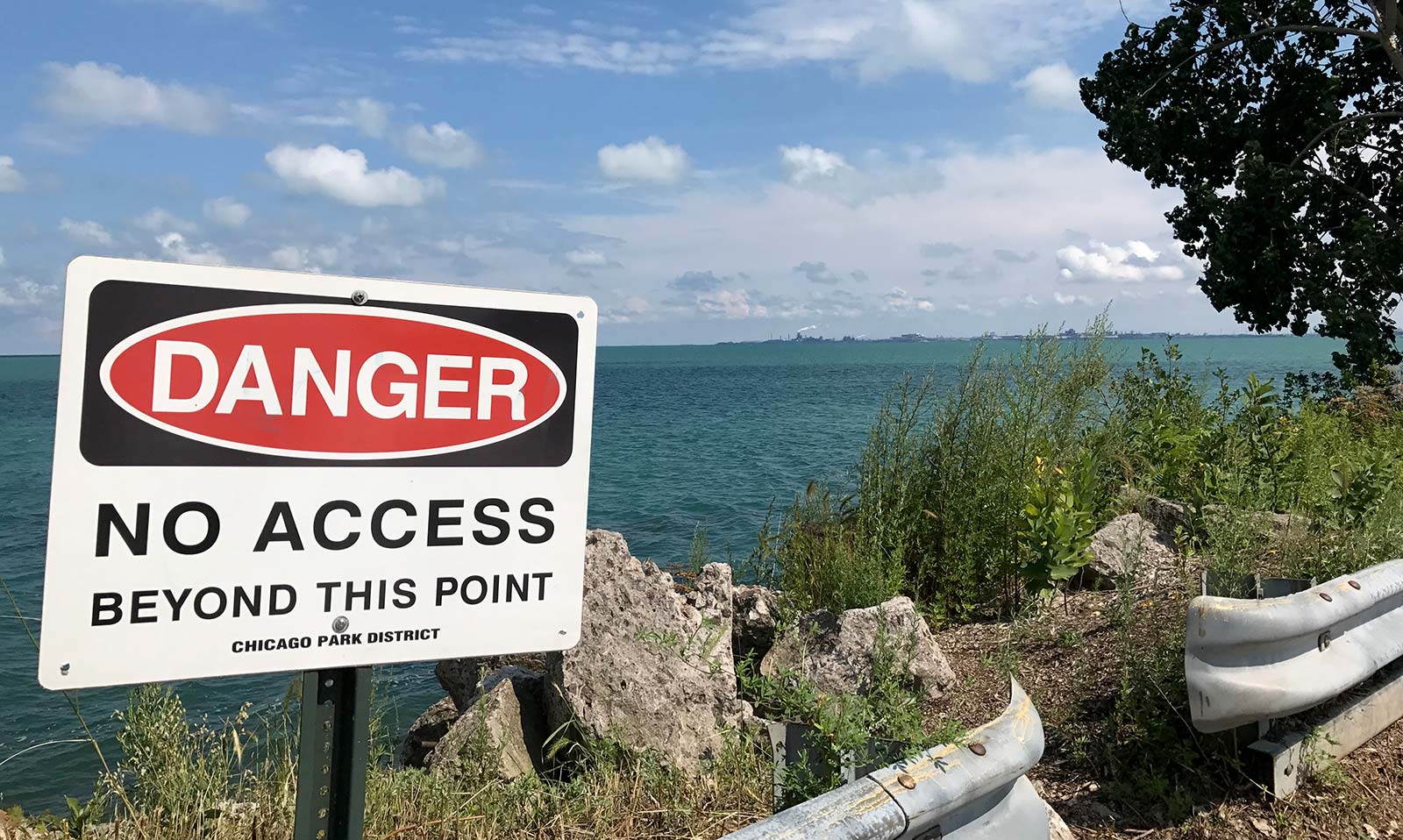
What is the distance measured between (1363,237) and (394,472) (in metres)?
14.2

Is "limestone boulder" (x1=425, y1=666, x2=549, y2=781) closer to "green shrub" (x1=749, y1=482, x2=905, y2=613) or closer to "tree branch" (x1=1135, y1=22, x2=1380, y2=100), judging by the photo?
"green shrub" (x1=749, y1=482, x2=905, y2=613)

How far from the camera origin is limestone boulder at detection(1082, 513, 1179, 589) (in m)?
5.84

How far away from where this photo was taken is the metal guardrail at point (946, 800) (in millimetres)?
2051

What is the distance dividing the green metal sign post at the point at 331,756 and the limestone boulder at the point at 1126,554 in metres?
4.85

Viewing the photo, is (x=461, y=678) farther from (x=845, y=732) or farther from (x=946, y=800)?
(x=946, y=800)

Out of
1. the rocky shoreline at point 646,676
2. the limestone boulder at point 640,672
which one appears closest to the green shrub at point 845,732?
the rocky shoreline at point 646,676

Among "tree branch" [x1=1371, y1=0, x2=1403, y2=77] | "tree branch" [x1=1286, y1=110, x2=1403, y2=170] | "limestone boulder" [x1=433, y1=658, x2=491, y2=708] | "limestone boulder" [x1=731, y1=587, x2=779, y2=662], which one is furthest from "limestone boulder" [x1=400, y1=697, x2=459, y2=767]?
"tree branch" [x1=1371, y1=0, x2=1403, y2=77]

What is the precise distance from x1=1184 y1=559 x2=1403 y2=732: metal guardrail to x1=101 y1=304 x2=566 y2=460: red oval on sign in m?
2.63

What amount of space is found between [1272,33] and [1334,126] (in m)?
1.61

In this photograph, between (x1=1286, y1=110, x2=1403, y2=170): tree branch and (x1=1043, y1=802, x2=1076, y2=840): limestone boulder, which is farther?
(x1=1286, y1=110, x2=1403, y2=170): tree branch

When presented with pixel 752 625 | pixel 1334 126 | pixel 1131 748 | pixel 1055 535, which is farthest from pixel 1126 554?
pixel 1334 126

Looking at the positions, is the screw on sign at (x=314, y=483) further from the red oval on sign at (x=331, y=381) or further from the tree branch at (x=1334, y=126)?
the tree branch at (x=1334, y=126)

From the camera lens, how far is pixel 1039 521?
5.93m

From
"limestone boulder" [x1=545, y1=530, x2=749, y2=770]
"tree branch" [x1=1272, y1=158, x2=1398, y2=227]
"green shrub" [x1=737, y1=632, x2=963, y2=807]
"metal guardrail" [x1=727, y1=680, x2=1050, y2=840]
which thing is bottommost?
"limestone boulder" [x1=545, y1=530, x2=749, y2=770]
